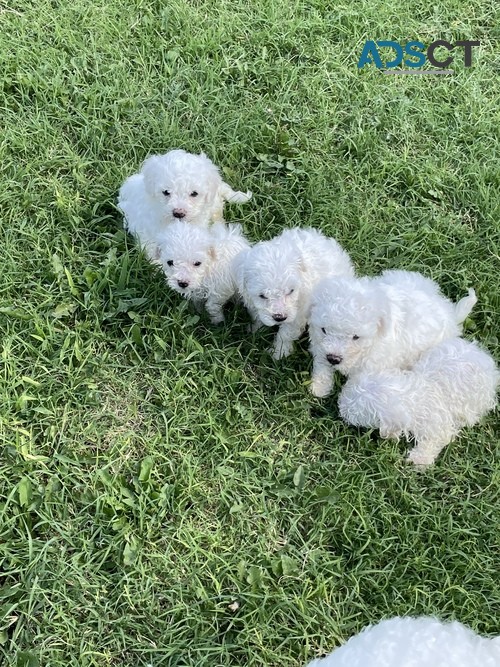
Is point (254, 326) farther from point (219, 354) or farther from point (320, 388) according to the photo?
point (320, 388)

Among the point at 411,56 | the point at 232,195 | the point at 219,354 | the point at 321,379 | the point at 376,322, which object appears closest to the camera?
the point at 376,322

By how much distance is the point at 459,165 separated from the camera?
385cm

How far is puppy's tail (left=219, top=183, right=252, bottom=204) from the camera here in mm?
3396

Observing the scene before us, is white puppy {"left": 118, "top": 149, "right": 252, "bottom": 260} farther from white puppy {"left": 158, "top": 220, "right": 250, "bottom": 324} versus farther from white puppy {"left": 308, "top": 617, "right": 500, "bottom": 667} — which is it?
white puppy {"left": 308, "top": 617, "right": 500, "bottom": 667}

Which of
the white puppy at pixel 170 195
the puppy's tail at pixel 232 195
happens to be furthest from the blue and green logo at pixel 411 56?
Result: the white puppy at pixel 170 195

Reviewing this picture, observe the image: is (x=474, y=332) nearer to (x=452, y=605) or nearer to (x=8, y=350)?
(x=452, y=605)

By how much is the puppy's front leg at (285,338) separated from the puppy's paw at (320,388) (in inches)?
8.2

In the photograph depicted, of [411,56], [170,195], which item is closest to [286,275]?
[170,195]

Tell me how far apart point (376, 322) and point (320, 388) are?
1.51 ft

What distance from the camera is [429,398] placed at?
9.02 ft

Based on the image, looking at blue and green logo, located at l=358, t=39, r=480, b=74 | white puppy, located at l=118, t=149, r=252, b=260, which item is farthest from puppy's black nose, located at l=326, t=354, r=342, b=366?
blue and green logo, located at l=358, t=39, r=480, b=74

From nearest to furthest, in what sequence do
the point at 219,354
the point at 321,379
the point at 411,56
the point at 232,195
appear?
1. the point at 321,379
2. the point at 219,354
3. the point at 232,195
4. the point at 411,56

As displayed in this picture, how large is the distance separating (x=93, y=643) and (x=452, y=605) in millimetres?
1412

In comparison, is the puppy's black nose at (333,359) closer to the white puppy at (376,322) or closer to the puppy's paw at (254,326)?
the white puppy at (376,322)
